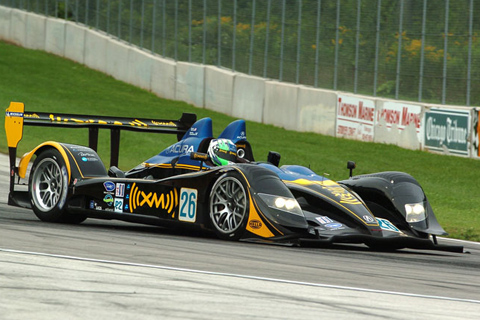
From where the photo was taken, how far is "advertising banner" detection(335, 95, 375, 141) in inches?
936

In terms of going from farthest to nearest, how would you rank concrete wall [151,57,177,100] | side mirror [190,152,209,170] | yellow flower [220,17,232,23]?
concrete wall [151,57,177,100] < yellow flower [220,17,232,23] < side mirror [190,152,209,170]

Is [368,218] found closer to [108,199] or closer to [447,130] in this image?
[108,199]

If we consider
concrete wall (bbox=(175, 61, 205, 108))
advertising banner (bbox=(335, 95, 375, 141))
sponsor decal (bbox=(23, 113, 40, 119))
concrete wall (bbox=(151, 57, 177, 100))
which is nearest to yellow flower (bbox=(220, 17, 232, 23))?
concrete wall (bbox=(175, 61, 205, 108))

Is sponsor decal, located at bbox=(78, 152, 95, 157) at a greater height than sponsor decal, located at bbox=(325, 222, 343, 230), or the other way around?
sponsor decal, located at bbox=(78, 152, 95, 157)

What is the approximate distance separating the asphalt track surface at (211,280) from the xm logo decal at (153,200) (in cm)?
31

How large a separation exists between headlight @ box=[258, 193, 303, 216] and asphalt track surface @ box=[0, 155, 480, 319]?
1.12 feet

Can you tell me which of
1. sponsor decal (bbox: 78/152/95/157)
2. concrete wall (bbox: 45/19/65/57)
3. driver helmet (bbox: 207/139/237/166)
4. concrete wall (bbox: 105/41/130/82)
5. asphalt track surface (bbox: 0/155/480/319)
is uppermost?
concrete wall (bbox: 45/19/65/57)

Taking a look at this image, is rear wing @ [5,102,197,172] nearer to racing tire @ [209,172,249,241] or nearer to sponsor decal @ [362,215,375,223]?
racing tire @ [209,172,249,241]

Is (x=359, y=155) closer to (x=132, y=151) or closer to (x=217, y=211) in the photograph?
(x=132, y=151)

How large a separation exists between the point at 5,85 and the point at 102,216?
23162 millimetres

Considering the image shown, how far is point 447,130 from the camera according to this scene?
70.6 feet

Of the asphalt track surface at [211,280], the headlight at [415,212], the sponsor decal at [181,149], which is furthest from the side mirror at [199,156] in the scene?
the headlight at [415,212]

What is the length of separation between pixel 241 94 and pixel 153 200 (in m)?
19.9

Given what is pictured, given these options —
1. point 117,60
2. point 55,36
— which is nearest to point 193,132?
point 117,60
